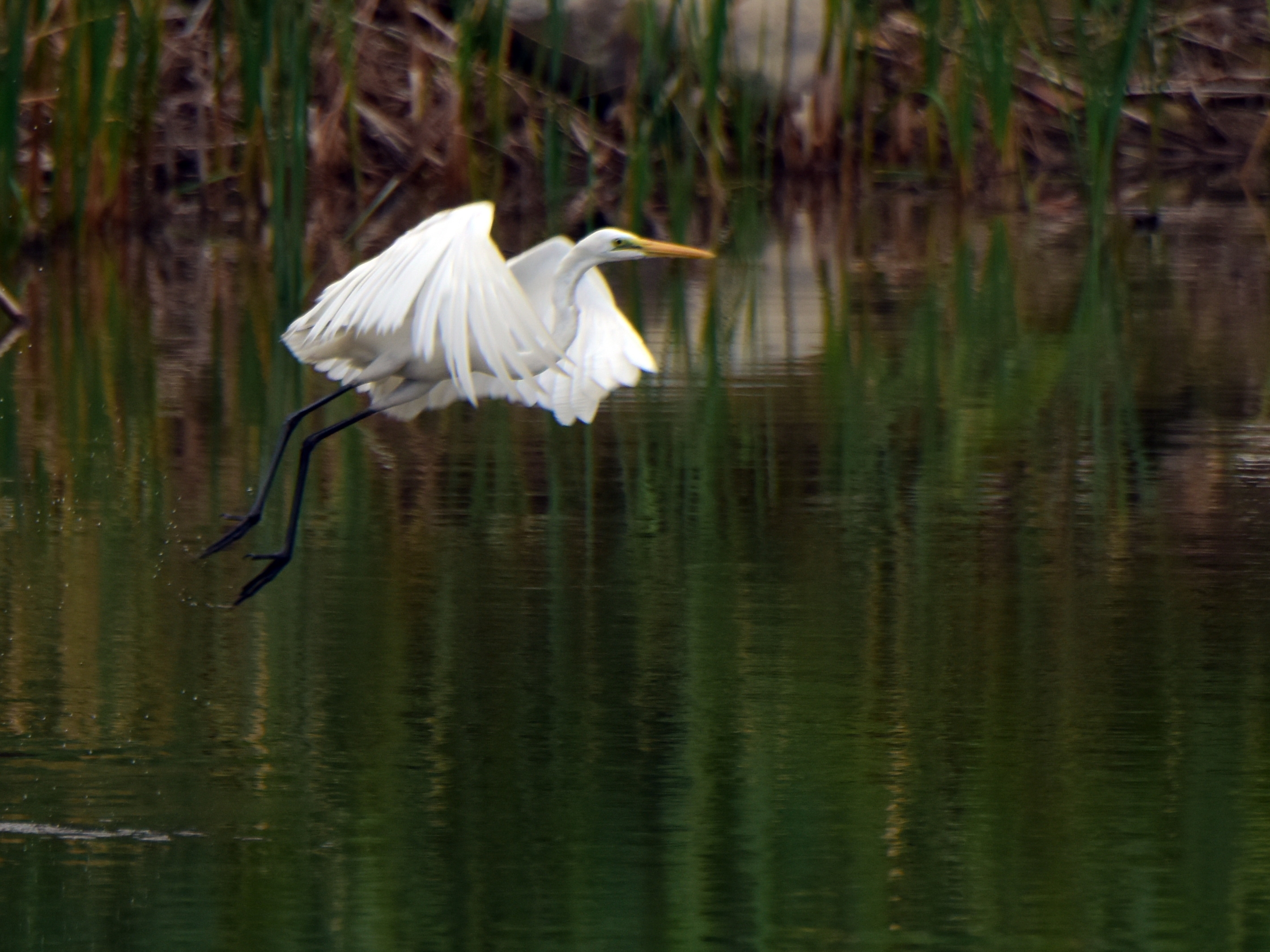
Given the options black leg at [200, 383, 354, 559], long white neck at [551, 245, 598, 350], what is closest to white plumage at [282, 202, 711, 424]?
long white neck at [551, 245, 598, 350]

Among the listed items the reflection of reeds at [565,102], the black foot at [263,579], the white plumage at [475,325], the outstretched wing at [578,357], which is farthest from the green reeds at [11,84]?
the black foot at [263,579]

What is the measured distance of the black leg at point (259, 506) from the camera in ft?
15.6

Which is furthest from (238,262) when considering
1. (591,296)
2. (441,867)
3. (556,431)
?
(441,867)

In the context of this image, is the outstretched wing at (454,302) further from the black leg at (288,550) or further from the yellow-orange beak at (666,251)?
the yellow-orange beak at (666,251)

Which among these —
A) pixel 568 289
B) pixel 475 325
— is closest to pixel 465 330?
pixel 475 325

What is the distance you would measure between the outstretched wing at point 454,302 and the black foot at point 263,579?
460 mm

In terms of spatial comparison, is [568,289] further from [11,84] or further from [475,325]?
[11,84]

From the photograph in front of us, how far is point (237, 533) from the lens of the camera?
4773mm

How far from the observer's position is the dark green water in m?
2.94

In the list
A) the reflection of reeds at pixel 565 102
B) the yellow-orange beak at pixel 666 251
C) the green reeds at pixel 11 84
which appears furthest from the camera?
the reflection of reeds at pixel 565 102

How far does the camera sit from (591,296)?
4828 mm

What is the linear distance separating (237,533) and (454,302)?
0.93m

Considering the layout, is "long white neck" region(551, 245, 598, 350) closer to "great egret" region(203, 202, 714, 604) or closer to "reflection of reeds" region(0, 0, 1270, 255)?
"great egret" region(203, 202, 714, 604)

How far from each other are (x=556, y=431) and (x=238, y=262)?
14.6ft
